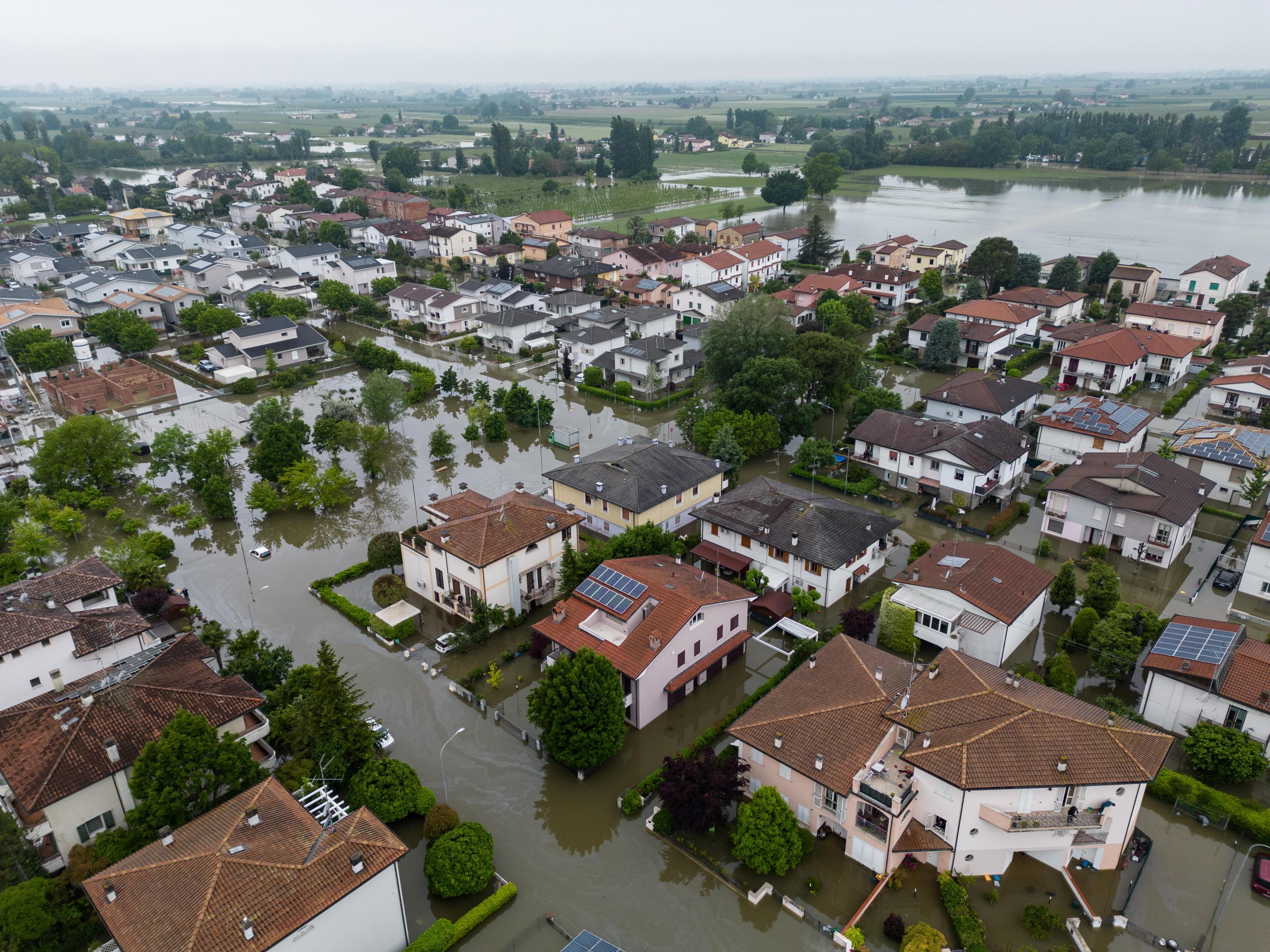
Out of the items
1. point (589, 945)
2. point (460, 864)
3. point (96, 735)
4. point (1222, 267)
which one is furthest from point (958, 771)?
point (1222, 267)

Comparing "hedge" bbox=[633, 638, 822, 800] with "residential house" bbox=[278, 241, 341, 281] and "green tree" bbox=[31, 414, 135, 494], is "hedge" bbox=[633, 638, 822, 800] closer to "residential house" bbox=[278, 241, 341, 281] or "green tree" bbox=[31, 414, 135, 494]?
"green tree" bbox=[31, 414, 135, 494]

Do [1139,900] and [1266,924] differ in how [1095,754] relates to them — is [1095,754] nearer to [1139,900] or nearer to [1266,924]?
[1139,900]

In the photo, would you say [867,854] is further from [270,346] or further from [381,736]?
[270,346]

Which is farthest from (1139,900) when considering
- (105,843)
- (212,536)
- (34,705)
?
(212,536)

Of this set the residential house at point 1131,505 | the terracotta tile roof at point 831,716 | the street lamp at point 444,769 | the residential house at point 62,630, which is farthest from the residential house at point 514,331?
the terracotta tile roof at point 831,716

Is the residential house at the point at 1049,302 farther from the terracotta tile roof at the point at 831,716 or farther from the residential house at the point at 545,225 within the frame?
the residential house at the point at 545,225

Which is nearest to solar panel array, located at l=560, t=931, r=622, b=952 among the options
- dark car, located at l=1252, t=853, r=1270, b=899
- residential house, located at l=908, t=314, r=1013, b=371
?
dark car, located at l=1252, t=853, r=1270, b=899
